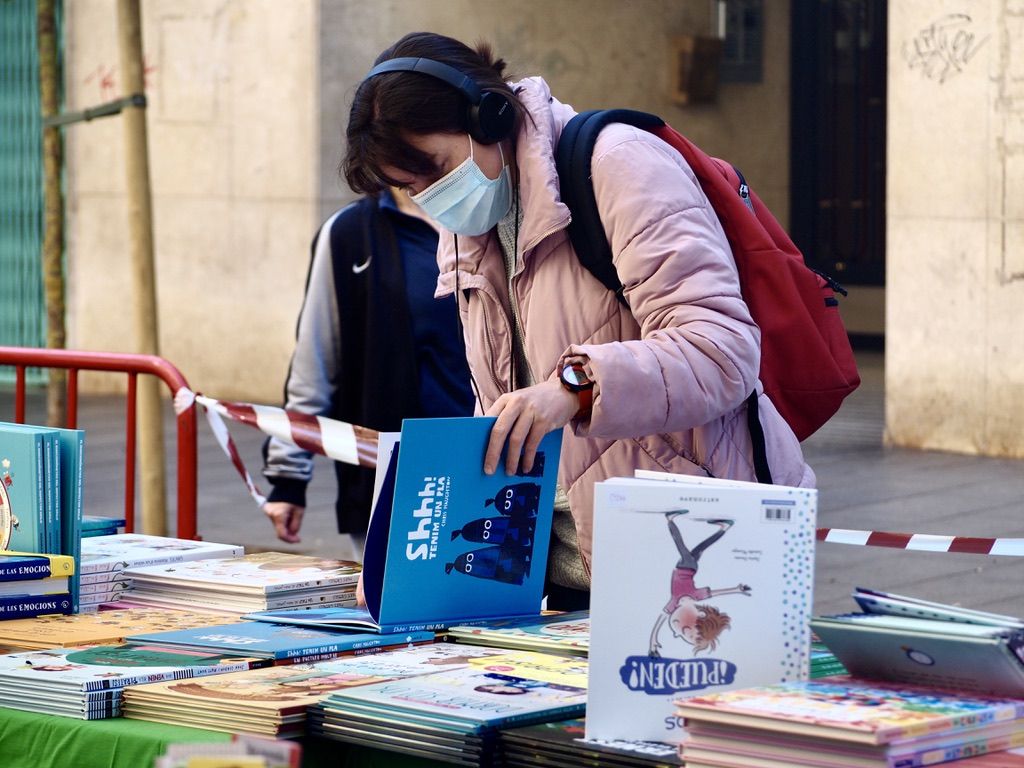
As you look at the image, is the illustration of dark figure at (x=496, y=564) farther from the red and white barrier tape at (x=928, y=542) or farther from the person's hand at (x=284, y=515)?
the person's hand at (x=284, y=515)

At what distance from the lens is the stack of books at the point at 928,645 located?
7.28 ft

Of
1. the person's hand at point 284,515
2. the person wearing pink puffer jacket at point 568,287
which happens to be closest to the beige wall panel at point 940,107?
the person's hand at point 284,515

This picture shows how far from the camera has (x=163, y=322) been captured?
14.2 m

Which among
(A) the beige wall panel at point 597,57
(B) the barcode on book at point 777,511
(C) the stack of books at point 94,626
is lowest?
(C) the stack of books at point 94,626

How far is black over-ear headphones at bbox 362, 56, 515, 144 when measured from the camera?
3.19 m

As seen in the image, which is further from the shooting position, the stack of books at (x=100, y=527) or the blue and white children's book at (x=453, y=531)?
the stack of books at (x=100, y=527)

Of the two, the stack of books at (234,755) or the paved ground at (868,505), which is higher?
the stack of books at (234,755)

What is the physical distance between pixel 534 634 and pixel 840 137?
13004mm

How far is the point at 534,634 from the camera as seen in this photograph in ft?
9.96

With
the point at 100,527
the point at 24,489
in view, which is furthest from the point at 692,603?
the point at 100,527

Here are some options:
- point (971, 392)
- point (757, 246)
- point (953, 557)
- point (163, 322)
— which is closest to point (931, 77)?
point (971, 392)

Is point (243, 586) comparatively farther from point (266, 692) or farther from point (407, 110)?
point (407, 110)

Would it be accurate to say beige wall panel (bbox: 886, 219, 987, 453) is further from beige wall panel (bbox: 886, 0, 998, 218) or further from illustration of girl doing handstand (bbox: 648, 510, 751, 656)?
illustration of girl doing handstand (bbox: 648, 510, 751, 656)

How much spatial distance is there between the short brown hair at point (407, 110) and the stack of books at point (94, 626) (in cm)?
86
